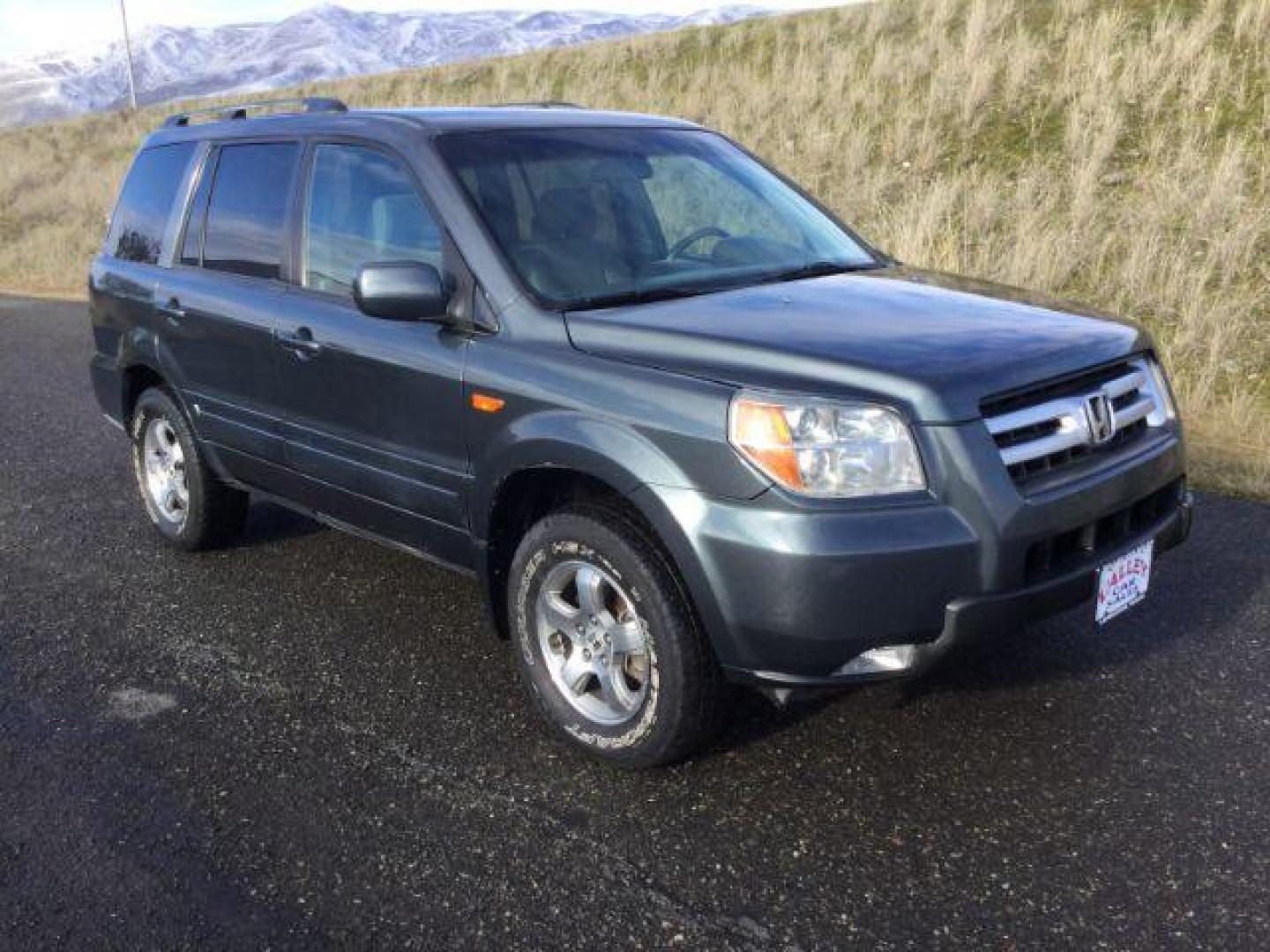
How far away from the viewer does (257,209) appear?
4785mm

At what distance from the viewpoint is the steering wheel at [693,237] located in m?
4.17

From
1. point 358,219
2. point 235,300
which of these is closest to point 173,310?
point 235,300

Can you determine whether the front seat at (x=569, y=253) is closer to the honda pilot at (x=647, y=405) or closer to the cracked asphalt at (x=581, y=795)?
the honda pilot at (x=647, y=405)

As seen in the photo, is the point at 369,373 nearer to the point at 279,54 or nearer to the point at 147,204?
the point at 147,204

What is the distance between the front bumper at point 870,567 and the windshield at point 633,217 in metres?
0.99

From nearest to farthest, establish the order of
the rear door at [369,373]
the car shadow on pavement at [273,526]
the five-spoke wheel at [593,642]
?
the five-spoke wheel at [593,642]
the rear door at [369,373]
the car shadow on pavement at [273,526]

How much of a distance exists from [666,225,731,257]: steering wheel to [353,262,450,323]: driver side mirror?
84 centimetres

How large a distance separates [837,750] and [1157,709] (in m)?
1.02

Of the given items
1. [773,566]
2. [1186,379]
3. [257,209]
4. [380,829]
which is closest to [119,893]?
[380,829]

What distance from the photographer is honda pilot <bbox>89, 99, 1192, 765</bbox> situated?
9.99 feet

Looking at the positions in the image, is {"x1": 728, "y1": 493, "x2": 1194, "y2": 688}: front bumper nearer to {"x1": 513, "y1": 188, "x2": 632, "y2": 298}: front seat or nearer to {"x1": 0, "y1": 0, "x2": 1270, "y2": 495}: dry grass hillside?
{"x1": 513, "y1": 188, "x2": 632, "y2": 298}: front seat

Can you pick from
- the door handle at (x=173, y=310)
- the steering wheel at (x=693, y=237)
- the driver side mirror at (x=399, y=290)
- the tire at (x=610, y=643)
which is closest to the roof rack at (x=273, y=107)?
the door handle at (x=173, y=310)

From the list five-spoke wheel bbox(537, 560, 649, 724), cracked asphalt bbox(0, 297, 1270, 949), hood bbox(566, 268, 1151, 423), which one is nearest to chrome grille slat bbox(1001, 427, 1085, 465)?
hood bbox(566, 268, 1151, 423)

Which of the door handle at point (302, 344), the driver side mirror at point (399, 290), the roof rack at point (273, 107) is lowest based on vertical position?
the door handle at point (302, 344)
